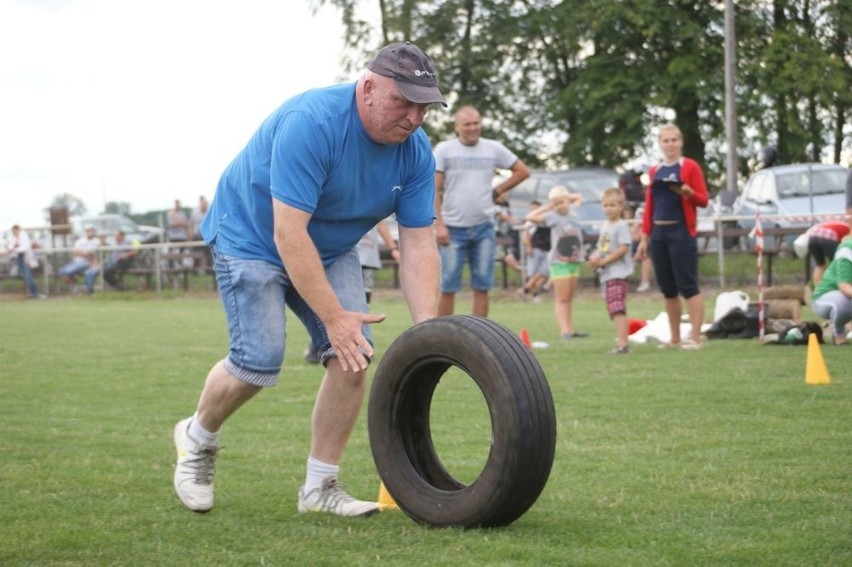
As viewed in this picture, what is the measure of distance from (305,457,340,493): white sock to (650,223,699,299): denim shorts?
6.88 meters

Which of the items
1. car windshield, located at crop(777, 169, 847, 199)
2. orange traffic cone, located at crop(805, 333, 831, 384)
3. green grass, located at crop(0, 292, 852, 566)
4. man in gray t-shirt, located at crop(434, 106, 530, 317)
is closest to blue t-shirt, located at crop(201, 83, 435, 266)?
green grass, located at crop(0, 292, 852, 566)

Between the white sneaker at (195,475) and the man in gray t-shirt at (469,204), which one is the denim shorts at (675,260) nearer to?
the man in gray t-shirt at (469,204)

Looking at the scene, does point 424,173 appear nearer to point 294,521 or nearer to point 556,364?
point 294,521

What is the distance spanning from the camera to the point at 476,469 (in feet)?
20.3

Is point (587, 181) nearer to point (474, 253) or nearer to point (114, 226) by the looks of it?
point (114, 226)

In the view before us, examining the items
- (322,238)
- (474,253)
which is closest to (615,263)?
(474,253)

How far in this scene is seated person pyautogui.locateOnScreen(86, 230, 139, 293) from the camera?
96.0ft

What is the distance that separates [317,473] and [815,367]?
492cm

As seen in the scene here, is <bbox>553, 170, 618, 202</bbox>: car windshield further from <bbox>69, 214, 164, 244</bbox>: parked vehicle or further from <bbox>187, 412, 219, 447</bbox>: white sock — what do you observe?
<bbox>187, 412, 219, 447</bbox>: white sock

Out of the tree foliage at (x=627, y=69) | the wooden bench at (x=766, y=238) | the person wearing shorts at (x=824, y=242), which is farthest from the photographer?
the tree foliage at (x=627, y=69)

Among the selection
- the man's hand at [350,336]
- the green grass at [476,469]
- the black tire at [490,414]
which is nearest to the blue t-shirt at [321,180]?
the man's hand at [350,336]

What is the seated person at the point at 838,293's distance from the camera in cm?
1145

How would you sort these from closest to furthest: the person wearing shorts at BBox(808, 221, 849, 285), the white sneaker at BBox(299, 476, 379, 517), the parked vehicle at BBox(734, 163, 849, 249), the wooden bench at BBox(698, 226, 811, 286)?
the white sneaker at BBox(299, 476, 379, 517) < the person wearing shorts at BBox(808, 221, 849, 285) < the wooden bench at BBox(698, 226, 811, 286) < the parked vehicle at BBox(734, 163, 849, 249)

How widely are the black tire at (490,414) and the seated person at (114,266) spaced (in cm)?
2456
